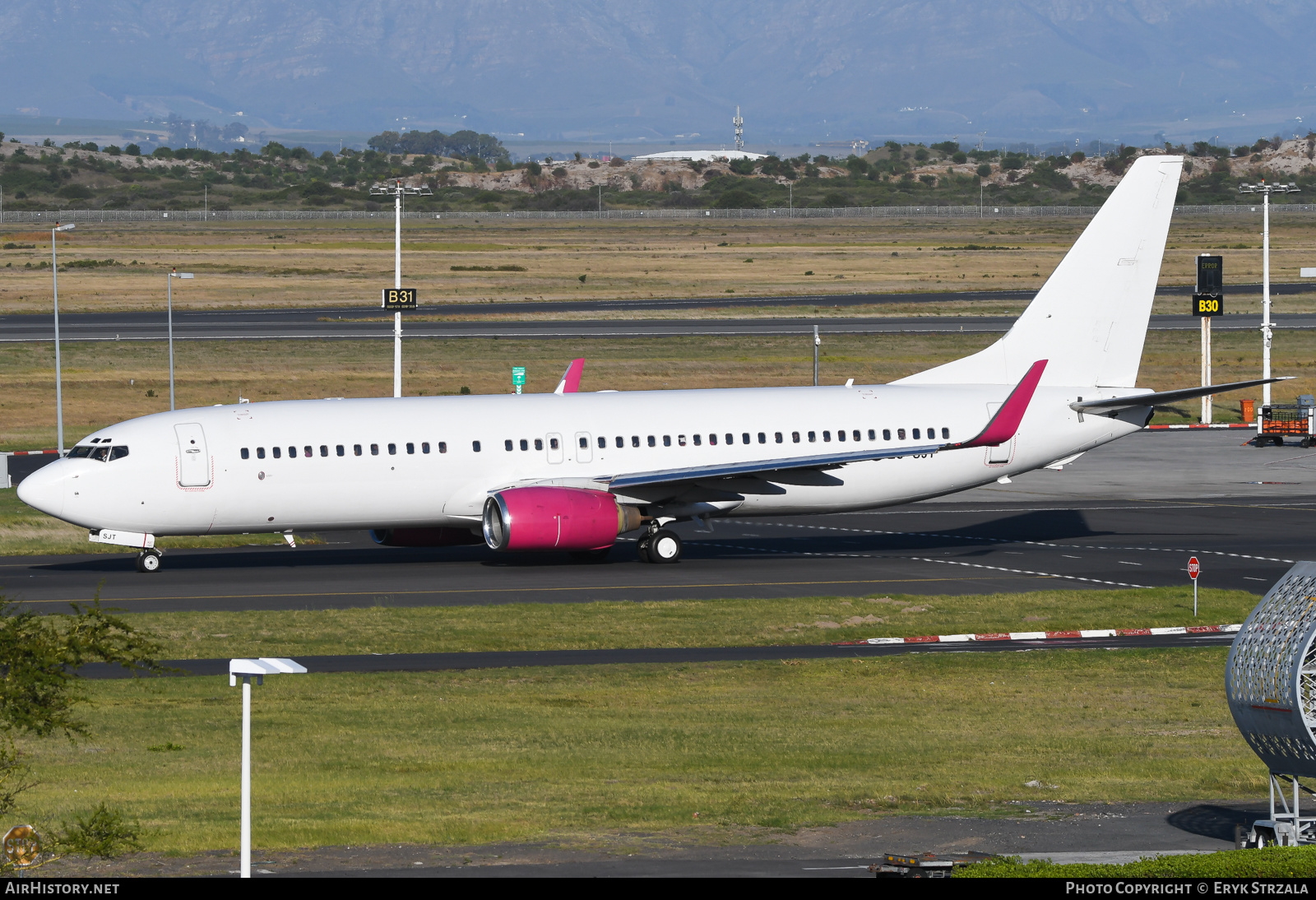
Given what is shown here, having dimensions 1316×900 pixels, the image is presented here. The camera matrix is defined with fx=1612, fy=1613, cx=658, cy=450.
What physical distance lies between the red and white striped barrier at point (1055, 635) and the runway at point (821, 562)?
15.4ft

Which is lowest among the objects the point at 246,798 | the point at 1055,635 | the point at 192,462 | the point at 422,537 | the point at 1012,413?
the point at 1055,635

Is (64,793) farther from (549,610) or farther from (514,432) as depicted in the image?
(514,432)

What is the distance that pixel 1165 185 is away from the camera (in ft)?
157

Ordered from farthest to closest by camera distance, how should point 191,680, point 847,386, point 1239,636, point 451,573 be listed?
1. point 847,386
2. point 451,573
3. point 191,680
4. point 1239,636

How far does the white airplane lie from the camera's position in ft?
137

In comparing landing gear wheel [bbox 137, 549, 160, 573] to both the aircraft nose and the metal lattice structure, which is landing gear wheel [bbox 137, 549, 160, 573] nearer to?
the aircraft nose

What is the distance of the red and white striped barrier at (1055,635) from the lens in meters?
35.1

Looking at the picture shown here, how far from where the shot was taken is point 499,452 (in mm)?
43594

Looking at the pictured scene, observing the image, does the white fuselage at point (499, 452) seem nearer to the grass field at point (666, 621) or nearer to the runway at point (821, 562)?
the runway at point (821, 562)

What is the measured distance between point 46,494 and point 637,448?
15.5 metres

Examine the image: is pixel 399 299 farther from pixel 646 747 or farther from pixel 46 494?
pixel 646 747

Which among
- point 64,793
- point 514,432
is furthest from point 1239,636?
point 514,432

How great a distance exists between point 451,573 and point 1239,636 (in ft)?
90.9

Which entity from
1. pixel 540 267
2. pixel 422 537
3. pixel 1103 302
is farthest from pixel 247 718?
pixel 540 267
